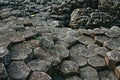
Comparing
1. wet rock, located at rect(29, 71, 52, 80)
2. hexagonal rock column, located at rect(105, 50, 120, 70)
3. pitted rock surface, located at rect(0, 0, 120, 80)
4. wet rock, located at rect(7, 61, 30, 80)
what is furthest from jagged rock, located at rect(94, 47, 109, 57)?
wet rock, located at rect(7, 61, 30, 80)

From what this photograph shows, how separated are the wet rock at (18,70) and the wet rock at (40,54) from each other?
27 centimetres

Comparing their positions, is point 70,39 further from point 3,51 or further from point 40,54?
point 3,51

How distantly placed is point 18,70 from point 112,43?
147 centimetres

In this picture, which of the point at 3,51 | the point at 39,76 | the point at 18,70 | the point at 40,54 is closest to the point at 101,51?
the point at 40,54

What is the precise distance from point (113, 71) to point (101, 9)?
6.76 feet

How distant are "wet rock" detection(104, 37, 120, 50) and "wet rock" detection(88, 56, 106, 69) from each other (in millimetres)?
248

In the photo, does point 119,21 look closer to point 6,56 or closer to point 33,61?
point 33,61

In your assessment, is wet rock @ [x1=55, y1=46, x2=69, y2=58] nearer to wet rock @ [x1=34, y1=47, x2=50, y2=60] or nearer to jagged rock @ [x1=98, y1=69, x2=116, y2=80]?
wet rock @ [x1=34, y1=47, x2=50, y2=60]

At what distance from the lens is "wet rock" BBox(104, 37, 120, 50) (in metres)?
3.50

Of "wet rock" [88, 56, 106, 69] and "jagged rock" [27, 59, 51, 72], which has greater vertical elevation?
"jagged rock" [27, 59, 51, 72]

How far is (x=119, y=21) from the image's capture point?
4.80 m

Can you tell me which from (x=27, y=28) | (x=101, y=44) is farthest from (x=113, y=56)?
(x=27, y=28)

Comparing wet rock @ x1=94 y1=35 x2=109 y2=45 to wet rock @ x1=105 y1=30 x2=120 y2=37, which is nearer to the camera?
wet rock @ x1=94 y1=35 x2=109 y2=45

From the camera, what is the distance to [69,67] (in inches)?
123
